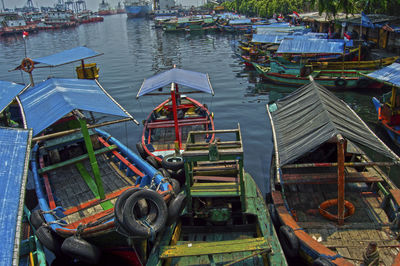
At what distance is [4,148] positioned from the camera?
7570 millimetres

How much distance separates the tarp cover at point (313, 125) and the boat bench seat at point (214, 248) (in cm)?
233

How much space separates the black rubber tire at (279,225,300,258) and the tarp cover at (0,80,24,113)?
42.0 feet

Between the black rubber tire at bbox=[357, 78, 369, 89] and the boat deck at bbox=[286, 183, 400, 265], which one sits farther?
the black rubber tire at bbox=[357, 78, 369, 89]

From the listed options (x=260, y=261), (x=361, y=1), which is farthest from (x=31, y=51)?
(x=260, y=261)

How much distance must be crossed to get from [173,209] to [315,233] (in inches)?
153

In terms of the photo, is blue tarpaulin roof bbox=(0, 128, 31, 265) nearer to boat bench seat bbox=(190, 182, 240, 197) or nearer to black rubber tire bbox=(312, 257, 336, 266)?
boat bench seat bbox=(190, 182, 240, 197)

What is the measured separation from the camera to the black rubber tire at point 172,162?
39.6 feet

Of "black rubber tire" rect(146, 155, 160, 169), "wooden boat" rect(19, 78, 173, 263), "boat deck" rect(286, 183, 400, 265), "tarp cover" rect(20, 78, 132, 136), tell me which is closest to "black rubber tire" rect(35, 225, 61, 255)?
"wooden boat" rect(19, 78, 173, 263)

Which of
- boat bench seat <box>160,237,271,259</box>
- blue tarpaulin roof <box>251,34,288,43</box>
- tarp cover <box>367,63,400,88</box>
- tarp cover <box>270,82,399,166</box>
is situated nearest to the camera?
boat bench seat <box>160,237,271,259</box>

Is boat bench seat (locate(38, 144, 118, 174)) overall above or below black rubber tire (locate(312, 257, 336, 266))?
above

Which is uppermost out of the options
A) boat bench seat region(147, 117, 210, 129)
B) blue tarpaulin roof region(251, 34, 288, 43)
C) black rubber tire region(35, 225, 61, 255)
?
blue tarpaulin roof region(251, 34, 288, 43)

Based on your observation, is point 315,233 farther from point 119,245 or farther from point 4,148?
point 4,148

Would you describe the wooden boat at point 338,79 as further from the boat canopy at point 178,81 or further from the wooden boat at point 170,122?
the boat canopy at point 178,81

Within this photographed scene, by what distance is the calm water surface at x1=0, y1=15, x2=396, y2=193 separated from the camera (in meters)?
19.4
